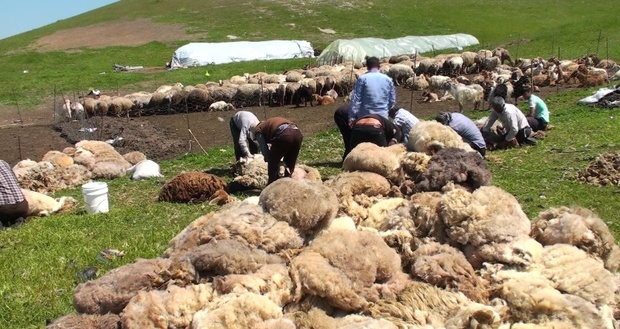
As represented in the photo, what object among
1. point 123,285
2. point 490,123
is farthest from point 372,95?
point 123,285

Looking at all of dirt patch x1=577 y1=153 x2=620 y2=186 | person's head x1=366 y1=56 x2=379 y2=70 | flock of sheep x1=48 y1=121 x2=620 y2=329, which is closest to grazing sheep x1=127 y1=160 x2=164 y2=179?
person's head x1=366 y1=56 x2=379 y2=70

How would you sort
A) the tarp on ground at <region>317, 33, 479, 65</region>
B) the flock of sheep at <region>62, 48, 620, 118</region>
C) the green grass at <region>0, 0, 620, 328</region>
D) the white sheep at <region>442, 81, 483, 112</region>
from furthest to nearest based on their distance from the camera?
the tarp on ground at <region>317, 33, 479, 65</region>, the flock of sheep at <region>62, 48, 620, 118</region>, the white sheep at <region>442, 81, 483, 112</region>, the green grass at <region>0, 0, 620, 328</region>

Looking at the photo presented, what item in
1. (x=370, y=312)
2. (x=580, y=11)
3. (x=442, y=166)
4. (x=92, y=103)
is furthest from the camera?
(x=580, y=11)

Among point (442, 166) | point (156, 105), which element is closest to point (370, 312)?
point (442, 166)

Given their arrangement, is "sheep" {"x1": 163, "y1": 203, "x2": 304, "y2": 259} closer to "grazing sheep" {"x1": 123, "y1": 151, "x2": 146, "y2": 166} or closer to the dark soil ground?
"grazing sheep" {"x1": 123, "y1": 151, "x2": 146, "y2": 166}

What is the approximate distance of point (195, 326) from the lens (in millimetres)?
2678

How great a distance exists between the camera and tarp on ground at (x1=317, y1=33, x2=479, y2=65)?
3177cm

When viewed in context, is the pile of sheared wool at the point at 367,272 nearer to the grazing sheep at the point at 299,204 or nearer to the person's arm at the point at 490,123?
the grazing sheep at the point at 299,204

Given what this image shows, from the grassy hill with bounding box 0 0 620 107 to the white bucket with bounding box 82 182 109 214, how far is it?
1956 centimetres

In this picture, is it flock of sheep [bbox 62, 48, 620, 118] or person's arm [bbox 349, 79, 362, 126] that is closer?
person's arm [bbox 349, 79, 362, 126]

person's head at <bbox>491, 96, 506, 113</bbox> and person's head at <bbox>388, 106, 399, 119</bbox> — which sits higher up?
person's head at <bbox>388, 106, 399, 119</bbox>

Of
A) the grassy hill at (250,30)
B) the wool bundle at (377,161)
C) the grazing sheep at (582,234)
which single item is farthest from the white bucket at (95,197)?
the grassy hill at (250,30)

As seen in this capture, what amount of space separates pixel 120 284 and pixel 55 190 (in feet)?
28.3

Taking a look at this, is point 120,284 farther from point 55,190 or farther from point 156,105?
point 156,105
